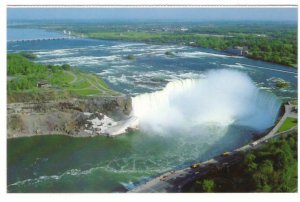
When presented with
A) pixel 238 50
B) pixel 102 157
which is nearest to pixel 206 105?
pixel 102 157

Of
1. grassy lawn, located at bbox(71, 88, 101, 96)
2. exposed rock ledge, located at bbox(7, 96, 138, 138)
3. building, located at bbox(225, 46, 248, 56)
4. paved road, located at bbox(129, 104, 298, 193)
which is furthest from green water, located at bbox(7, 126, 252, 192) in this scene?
building, located at bbox(225, 46, 248, 56)

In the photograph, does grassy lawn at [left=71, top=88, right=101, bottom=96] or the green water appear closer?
the green water

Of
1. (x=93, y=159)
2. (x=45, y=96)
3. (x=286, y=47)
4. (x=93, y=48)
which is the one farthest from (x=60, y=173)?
(x=93, y=48)

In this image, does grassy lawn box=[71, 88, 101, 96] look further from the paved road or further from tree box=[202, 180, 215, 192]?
tree box=[202, 180, 215, 192]

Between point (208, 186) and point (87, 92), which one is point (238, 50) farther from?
point (208, 186)

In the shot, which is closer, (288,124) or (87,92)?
(288,124)

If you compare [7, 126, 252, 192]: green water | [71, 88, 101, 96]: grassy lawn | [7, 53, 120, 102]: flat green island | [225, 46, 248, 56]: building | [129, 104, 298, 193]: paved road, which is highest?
[225, 46, 248, 56]: building
